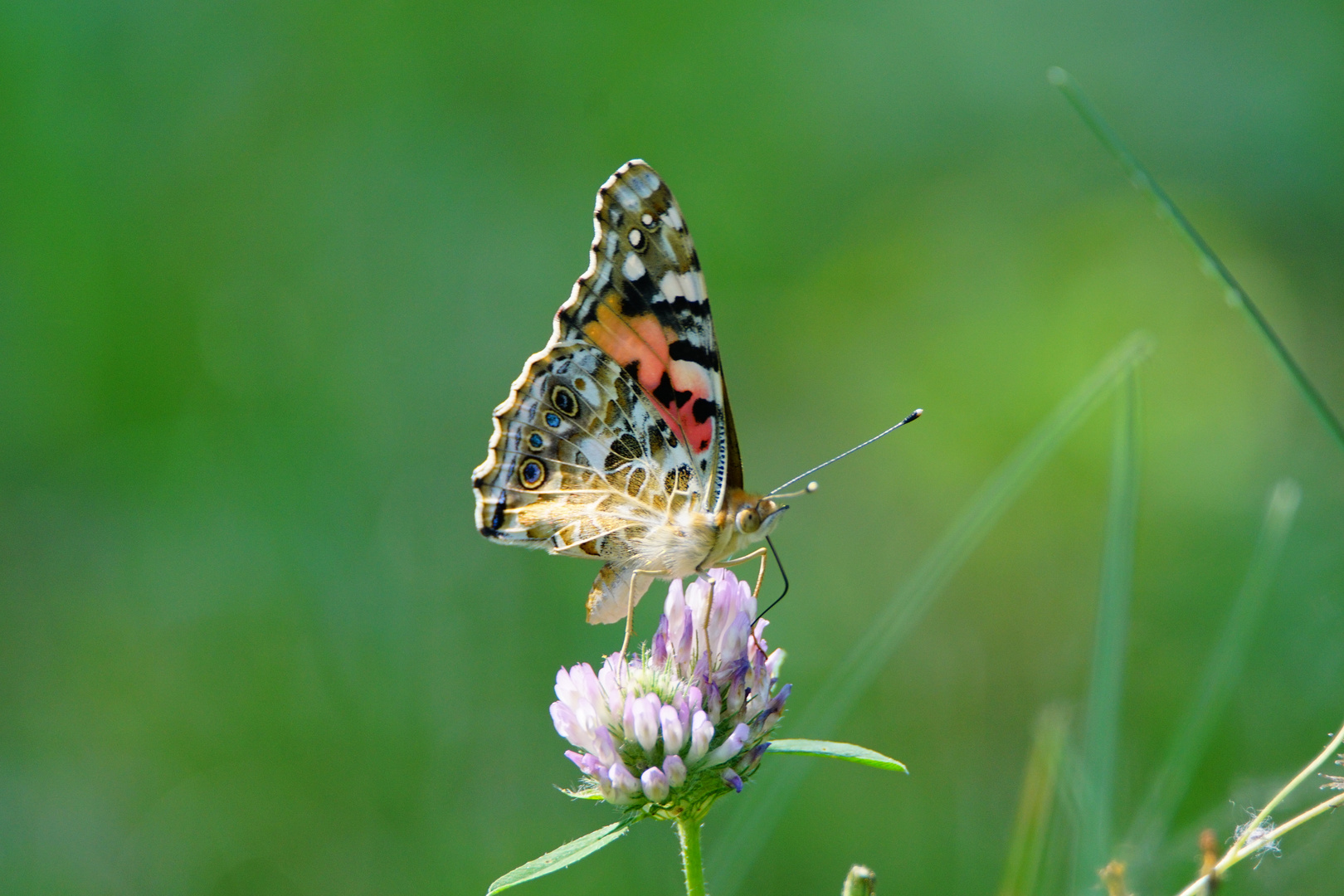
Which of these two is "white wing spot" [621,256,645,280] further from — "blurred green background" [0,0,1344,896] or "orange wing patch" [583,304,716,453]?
"blurred green background" [0,0,1344,896]

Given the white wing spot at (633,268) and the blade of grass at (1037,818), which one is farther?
the white wing spot at (633,268)

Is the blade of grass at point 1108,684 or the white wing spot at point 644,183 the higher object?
the white wing spot at point 644,183

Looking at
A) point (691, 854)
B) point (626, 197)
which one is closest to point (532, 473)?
point (626, 197)

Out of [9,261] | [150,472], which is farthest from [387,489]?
[9,261]

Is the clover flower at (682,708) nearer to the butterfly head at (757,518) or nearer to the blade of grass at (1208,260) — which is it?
the butterfly head at (757,518)

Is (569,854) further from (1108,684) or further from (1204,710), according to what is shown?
(1204,710)

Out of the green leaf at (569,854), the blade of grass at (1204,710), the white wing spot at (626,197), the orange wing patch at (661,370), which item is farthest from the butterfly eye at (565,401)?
the blade of grass at (1204,710)

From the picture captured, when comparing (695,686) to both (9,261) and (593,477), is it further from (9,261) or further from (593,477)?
(9,261)

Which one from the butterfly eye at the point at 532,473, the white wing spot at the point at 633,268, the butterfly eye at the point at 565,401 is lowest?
the butterfly eye at the point at 532,473
